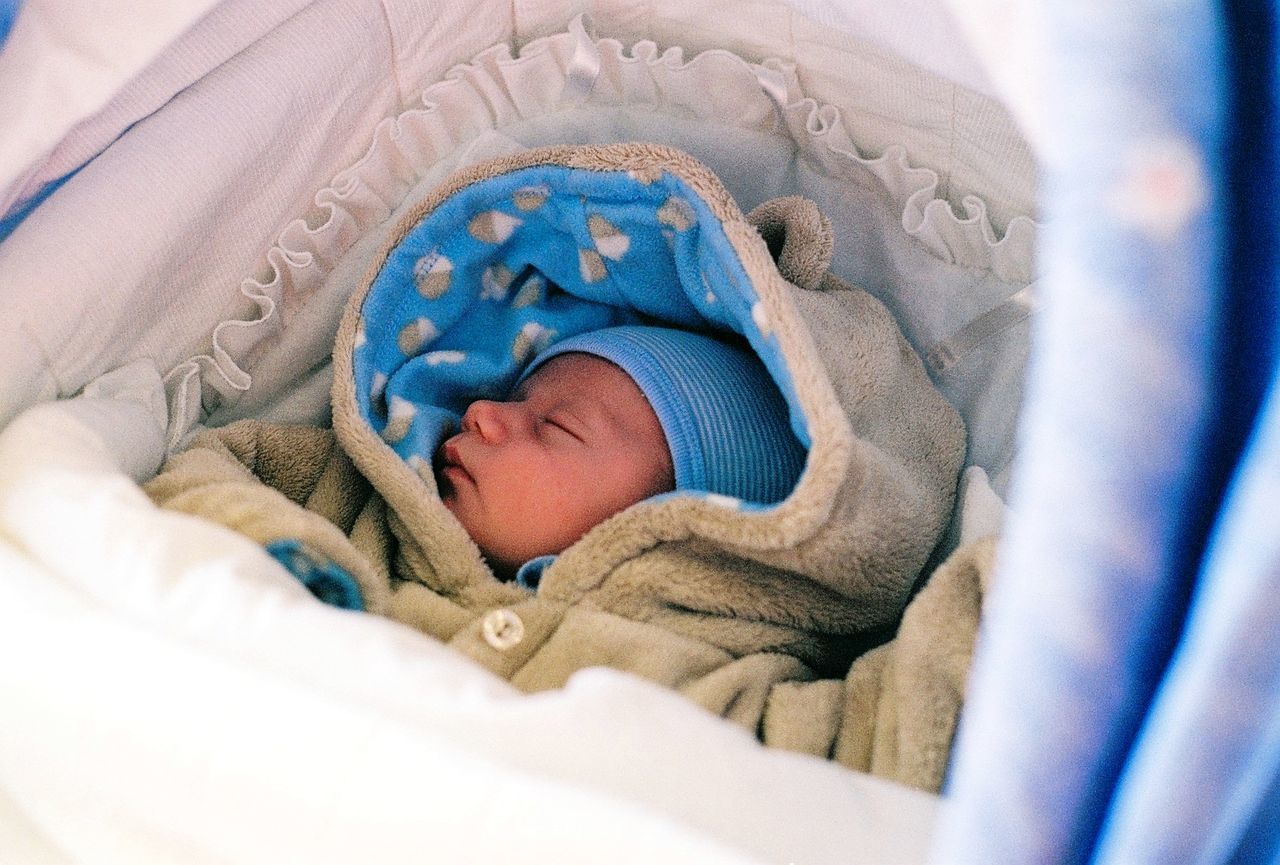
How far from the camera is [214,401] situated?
0.91 metres

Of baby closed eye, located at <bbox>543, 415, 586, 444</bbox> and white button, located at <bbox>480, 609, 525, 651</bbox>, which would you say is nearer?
white button, located at <bbox>480, 609, 525, 651</bbox>

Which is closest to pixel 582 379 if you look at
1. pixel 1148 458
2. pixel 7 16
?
pixel 7 16

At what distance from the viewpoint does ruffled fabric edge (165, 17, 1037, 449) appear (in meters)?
0.90

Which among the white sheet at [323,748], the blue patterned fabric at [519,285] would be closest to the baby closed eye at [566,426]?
the blue patterned fabric at [519,285]

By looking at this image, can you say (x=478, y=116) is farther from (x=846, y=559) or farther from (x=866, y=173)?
(x=846, y=559)

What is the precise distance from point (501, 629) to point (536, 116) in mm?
551

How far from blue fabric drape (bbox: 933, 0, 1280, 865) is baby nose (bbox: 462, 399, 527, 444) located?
611 mm

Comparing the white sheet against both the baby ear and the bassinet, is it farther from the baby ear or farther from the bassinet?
the baby ear

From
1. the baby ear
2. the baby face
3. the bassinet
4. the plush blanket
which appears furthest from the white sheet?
the baby ear

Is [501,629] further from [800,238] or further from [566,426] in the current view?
[800,238]

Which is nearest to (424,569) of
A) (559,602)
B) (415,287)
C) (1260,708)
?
(559,602)

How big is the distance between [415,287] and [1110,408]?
802 millimetres

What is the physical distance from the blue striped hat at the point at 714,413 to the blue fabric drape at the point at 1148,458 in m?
0.58

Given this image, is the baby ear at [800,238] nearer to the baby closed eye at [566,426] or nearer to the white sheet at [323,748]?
the baby closed eye at [566,426]
